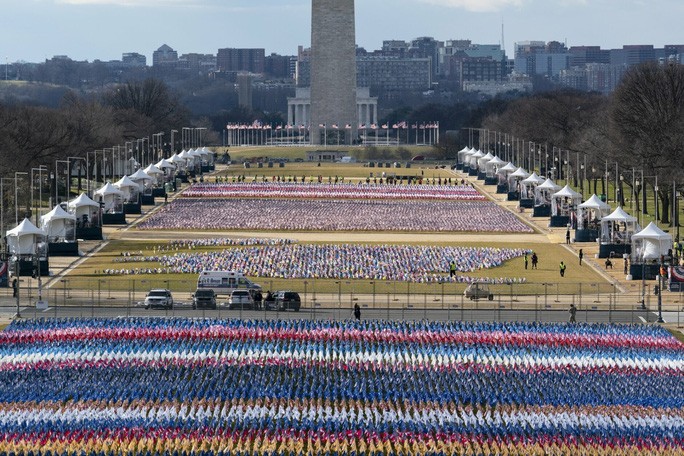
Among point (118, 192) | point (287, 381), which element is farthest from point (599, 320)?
point (118, 192)

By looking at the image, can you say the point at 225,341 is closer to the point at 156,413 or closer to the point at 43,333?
the point at 43,333

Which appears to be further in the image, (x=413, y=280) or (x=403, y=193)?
(x=403, y=193)

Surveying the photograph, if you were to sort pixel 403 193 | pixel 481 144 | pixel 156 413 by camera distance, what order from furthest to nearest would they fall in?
1. pixel 481 144
2. pixel 403 193
3. pixel 156 413

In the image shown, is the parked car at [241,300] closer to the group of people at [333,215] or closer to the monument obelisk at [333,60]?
the group of people at [333,215]

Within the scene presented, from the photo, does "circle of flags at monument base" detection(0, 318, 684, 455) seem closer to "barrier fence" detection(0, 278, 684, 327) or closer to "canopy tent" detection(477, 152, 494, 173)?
"barrier fence" detection(0, 278, 684, 327)

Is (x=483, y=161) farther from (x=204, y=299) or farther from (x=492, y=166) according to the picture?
(x=204, y=299)

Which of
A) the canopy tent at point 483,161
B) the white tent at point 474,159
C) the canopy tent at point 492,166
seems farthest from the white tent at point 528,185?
the white tent at point 474,159

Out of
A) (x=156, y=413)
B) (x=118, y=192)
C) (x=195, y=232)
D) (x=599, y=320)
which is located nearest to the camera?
(x=156, y=413)
